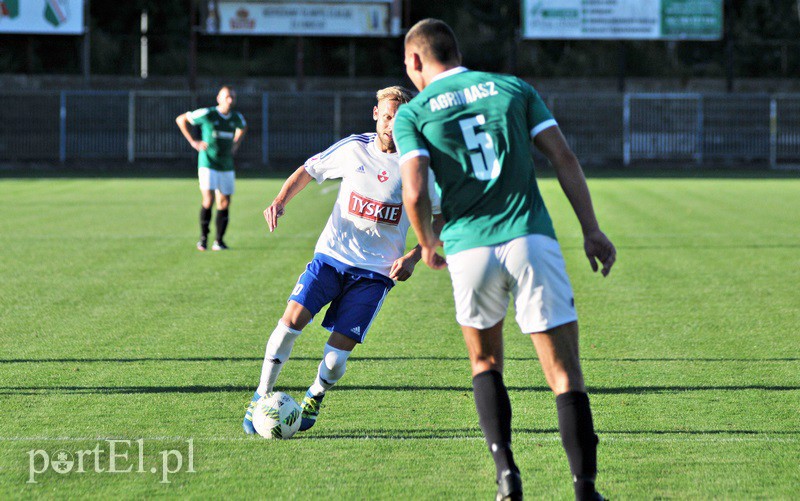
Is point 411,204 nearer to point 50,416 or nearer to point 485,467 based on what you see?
point 485,467

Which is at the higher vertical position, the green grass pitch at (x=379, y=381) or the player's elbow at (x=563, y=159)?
the player's elbow at (x=563, y=159)

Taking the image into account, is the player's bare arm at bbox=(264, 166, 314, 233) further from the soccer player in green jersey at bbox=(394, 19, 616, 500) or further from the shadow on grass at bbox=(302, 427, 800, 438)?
the soccer player in green jersey at bbox=(394, 19, 616, 500)

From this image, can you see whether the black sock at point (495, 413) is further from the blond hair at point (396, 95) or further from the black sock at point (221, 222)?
the black sock at point (221, 222)

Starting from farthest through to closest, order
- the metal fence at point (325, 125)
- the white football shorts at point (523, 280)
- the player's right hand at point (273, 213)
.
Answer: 1. the metal fence at point (325, 125)
2. the player's right hand at point (273, 213)
3. the white football shorts at point (523, 280)

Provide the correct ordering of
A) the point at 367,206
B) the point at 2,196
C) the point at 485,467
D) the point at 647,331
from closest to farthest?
the point at 485,467, the point at 367,206, the point at 647,331, the point at 2,196

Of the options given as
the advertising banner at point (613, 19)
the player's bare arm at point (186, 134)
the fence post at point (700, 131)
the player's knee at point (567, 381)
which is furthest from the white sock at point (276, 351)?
the fence post at point (700, 131)

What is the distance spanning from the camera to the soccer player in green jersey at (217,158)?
1466 cm

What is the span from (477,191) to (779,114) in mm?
38449

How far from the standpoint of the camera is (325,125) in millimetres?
38875

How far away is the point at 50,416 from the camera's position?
5922 millimetres

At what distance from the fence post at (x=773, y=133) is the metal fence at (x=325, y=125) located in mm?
46

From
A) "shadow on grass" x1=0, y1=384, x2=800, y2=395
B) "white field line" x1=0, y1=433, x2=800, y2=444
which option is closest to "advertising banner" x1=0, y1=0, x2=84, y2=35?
"shadow on grass" x1=0, y1=384, x2=800, y2=395

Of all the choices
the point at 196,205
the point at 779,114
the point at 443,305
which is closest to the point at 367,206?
the point at 443,305

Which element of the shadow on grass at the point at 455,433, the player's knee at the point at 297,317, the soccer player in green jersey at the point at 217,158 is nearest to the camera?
the shadow on grass at the point at 455,433
